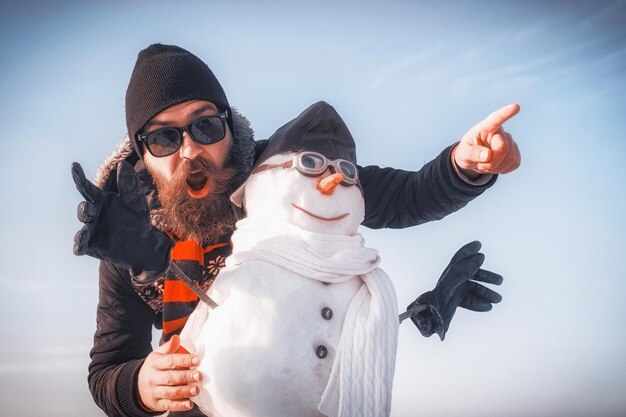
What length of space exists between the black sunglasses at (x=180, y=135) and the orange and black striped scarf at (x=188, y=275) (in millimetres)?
294

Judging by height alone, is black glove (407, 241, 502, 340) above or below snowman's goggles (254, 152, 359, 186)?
below

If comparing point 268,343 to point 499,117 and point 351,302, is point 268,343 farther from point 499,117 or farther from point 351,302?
point 499,117

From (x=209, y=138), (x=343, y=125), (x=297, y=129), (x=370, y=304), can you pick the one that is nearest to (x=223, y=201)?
(x=209, y=138)

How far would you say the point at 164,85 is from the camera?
5.80ft

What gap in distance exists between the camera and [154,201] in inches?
70.7

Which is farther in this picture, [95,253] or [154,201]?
[154,201]

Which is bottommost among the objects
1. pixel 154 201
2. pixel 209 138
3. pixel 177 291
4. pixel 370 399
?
pixel 370 399

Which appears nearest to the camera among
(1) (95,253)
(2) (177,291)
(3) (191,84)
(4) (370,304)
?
(1) (95,253)

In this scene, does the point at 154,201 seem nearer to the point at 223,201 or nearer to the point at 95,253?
the point at 223,201

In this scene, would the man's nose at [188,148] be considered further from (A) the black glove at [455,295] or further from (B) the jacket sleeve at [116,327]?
(A) the black glove at [455,295]

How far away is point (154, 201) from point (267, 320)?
0.64 meters

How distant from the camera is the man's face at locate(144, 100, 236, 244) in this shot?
169cm

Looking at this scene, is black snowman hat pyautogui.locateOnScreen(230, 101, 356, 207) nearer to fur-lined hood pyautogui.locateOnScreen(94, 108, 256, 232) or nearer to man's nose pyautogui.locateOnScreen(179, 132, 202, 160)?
fur-lined hood pyautogui.locateOnScreen(94, 108, 256, 232)

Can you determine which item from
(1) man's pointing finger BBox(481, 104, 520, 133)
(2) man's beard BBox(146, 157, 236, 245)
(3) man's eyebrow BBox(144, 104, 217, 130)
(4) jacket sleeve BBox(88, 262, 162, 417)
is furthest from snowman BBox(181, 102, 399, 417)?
(4) jacket sleeve BBox(88, 262, 162, 417)
